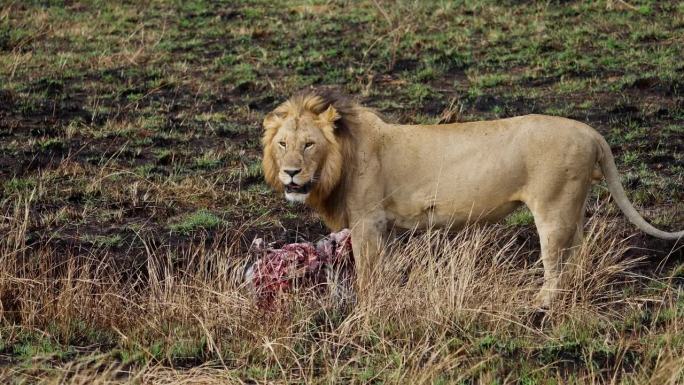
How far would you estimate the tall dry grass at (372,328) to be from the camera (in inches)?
231

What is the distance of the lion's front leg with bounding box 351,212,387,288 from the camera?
7.44 metres

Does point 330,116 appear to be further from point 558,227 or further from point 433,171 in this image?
point 558,227

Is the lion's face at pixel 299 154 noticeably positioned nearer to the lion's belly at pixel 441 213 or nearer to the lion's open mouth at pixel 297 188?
the lion's open mouth at pixel 297 188

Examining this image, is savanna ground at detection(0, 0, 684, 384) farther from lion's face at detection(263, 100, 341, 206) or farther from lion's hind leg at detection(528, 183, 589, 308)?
lion's face at detection(263, 100, 341, 206)

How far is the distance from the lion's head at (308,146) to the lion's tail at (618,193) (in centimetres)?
165

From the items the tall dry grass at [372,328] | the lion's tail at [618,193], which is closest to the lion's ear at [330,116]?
the tall dry grass at [372,328]

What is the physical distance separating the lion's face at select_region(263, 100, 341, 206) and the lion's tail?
5.58ft

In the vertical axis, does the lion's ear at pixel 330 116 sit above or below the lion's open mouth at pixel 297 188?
above

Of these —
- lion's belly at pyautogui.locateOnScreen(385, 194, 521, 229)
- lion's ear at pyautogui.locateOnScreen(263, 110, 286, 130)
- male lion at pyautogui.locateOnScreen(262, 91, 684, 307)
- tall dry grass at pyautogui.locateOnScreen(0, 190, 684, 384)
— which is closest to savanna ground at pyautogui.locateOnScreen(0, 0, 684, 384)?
tall dry grass at pyautogui.locateOnScreen(0, 190, 684, 384)

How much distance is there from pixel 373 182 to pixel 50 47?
937 cm

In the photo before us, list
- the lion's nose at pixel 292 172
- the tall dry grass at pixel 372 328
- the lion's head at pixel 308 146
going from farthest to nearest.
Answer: the lion's head at pixel 308 146
the lion's nose at pixel 292 172
the tall dry grass at pixel 372 328

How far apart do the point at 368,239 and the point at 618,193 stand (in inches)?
65.0

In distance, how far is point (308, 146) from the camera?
24.6ft

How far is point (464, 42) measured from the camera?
15.5m
